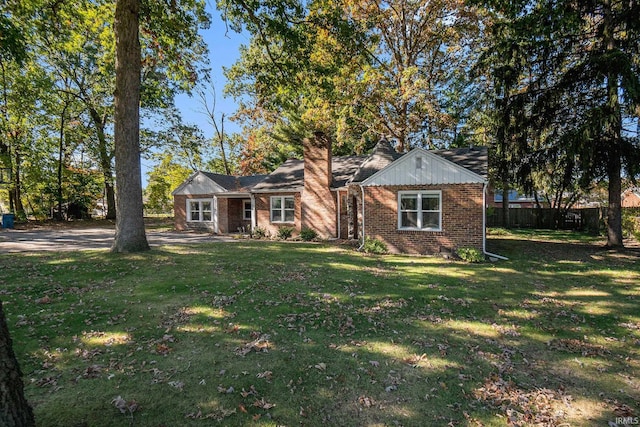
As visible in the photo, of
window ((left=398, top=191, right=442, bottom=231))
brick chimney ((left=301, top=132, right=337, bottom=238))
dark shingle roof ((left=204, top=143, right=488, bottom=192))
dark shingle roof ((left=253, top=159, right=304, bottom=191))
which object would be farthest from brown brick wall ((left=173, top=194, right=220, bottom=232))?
window ((left=398, top=191, right=442, bottom=231))

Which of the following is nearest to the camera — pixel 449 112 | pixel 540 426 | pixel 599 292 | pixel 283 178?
pixel 540 426

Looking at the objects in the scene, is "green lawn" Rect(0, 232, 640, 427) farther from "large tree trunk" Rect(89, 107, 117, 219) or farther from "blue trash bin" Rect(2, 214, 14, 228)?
"large tree trunk" Rect(89, 107, 117, 219)

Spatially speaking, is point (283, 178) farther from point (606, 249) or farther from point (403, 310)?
point (606, 249)

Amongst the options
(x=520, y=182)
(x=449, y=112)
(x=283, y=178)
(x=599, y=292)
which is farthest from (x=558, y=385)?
(x=449, y=112)

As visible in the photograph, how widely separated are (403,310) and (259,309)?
2.84 metres

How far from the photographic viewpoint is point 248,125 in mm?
34781

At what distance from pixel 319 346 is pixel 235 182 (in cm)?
2121

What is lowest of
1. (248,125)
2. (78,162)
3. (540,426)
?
(540,426)

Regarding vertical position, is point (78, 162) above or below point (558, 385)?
above

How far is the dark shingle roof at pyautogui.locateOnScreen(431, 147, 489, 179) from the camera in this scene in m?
13.1

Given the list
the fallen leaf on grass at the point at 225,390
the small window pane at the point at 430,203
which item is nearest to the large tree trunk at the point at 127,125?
the fallen leaf on grass at the point at 225,390

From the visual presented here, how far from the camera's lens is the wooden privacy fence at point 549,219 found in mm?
23417

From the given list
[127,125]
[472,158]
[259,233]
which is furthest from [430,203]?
[127,125]

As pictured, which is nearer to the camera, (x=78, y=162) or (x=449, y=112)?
(x=449, y=112)
